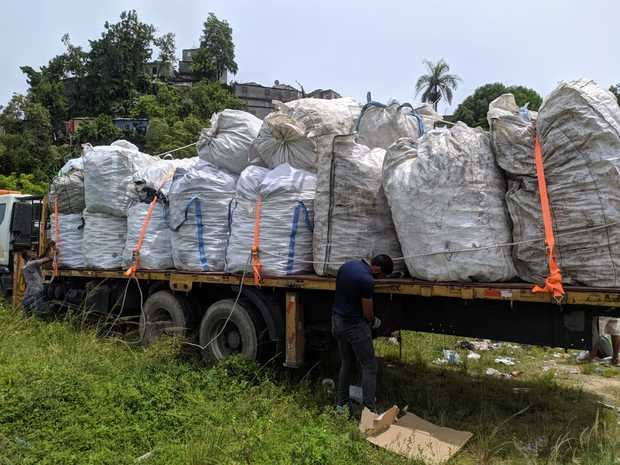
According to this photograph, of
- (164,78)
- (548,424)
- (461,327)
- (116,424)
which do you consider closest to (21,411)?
(116,424)

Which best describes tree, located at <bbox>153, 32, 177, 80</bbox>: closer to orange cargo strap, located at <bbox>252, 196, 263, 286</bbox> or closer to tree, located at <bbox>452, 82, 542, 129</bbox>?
tree, located at <bbox>452, 82, 542, 129</bbox>

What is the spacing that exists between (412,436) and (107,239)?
4577mm

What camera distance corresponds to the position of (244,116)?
573 centimetres

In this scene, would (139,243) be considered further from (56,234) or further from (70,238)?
(56,234)

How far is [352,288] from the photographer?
4.02m

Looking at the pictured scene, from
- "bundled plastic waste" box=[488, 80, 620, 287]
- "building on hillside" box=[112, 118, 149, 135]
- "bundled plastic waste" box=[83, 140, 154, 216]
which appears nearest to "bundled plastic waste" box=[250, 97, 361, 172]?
"bundled plastic waste" box=[488, 80, 620, 287]

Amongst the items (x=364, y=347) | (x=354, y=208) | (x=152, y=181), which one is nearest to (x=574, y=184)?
(x=354, y=208)

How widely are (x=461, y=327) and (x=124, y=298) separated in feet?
13.9

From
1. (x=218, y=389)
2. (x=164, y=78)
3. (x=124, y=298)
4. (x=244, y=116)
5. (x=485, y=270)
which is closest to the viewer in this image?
(x=485, y=270)

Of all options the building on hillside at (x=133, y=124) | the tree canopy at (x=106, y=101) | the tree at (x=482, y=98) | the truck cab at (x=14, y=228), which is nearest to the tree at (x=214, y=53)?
the tree canopy at (x=106, y=101)

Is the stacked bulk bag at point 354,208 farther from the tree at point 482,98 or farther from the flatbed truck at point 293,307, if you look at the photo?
the tree at point 482,98

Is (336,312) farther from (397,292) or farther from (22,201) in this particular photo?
(22,201)

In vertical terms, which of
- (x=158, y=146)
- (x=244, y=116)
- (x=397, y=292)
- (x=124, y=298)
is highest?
(x=158, y=146)

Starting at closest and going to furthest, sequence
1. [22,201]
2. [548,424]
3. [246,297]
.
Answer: [548,424], [246,297], [22,201]
